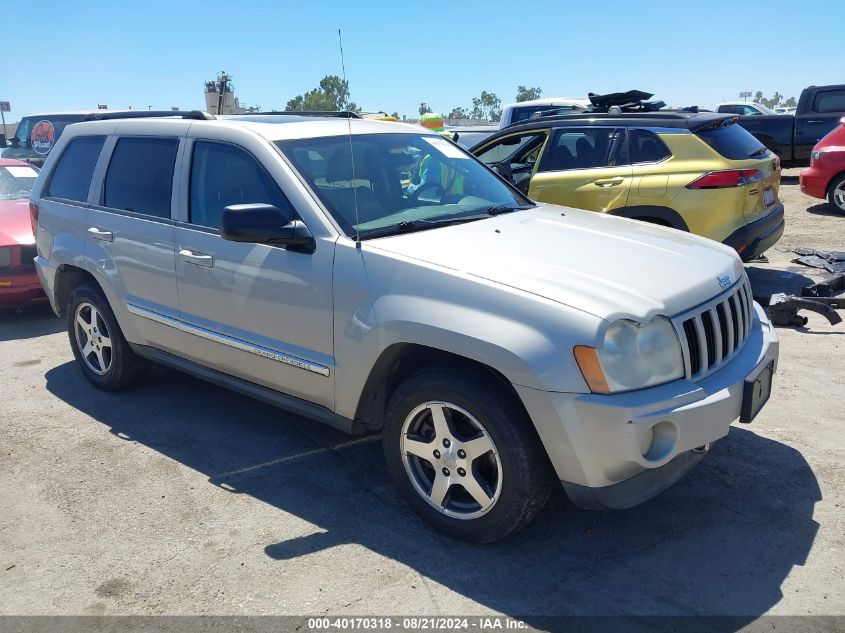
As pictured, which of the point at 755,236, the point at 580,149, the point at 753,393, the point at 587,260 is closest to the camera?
the point at 753,393

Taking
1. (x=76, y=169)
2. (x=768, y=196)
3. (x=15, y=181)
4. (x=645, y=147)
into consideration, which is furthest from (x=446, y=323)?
(x=15, y=181)

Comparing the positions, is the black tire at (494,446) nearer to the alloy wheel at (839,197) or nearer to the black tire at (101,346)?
the black tire at (101,346)

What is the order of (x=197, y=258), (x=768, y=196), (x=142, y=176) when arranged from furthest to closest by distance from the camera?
(x=768, y=196) → (x=142, y=176) → (x=197, y=258)

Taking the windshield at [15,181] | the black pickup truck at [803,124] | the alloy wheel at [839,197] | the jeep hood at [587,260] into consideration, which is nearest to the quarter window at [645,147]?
the jeep hood at [587,260]

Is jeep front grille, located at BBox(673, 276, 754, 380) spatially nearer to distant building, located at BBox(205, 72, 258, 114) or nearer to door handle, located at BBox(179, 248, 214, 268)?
door handle, located at BBox(179, 248, 214, 268)

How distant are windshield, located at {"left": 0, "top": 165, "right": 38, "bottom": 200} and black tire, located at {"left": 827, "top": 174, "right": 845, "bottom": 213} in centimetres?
1131

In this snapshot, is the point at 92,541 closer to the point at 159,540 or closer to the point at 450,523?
the point at 159,540

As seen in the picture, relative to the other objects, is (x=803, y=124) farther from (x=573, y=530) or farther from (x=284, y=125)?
(x=573, y=530)

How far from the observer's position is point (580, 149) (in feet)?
24.6

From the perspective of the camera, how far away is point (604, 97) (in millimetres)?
9016

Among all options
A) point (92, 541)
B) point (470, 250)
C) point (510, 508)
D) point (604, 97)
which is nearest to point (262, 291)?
point (470, 250)

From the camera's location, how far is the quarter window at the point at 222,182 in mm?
4008

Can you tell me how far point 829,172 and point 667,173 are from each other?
6241 millimetres

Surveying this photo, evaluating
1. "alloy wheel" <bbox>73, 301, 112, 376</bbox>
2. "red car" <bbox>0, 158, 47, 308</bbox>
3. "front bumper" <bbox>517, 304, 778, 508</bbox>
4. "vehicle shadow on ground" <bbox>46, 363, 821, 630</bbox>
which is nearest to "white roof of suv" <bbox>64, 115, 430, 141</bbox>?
"alloy wheel" <bbox>73, 301, 112, 376</bbox>
